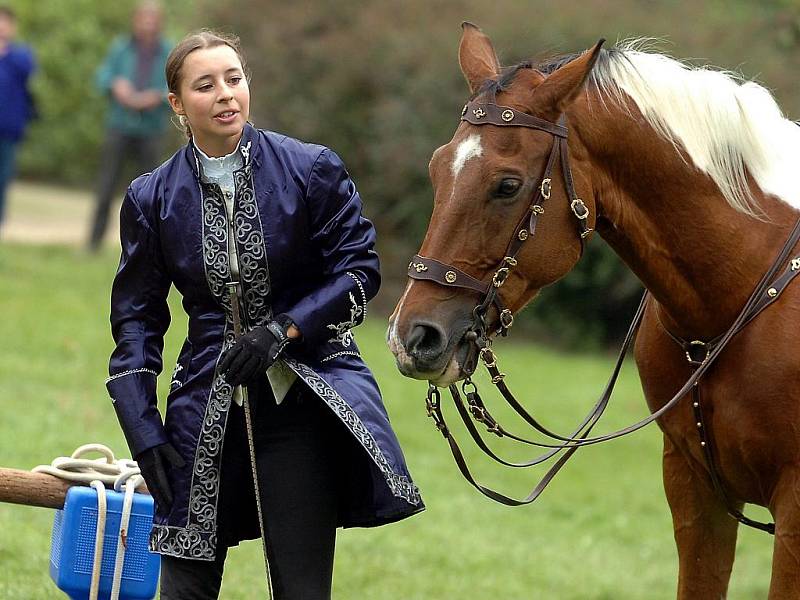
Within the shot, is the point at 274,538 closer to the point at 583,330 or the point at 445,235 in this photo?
the point at 445,235

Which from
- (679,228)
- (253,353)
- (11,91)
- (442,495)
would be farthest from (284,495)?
(11,91)

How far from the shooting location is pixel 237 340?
351 cm

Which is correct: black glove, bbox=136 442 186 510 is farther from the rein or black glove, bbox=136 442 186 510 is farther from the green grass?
the green grass

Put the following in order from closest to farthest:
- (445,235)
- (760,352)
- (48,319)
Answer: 1. (445,235)
2. (760,352)
3. (48,319)

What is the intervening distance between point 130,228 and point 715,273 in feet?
5.12

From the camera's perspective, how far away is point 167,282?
3754 millimetres

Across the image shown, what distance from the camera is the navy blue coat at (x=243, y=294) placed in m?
3.57

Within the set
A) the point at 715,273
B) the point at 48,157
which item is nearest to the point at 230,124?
the point at 715,273

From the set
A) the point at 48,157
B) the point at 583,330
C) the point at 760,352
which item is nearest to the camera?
the point at 760,352

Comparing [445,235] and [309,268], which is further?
[309,268]

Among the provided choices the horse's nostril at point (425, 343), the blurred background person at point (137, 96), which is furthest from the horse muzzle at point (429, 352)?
the blurred background person at point (137, 96)

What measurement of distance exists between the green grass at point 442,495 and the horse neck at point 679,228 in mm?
2504

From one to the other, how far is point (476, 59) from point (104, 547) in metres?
1.79

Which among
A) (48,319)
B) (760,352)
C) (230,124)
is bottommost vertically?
(760,352)
